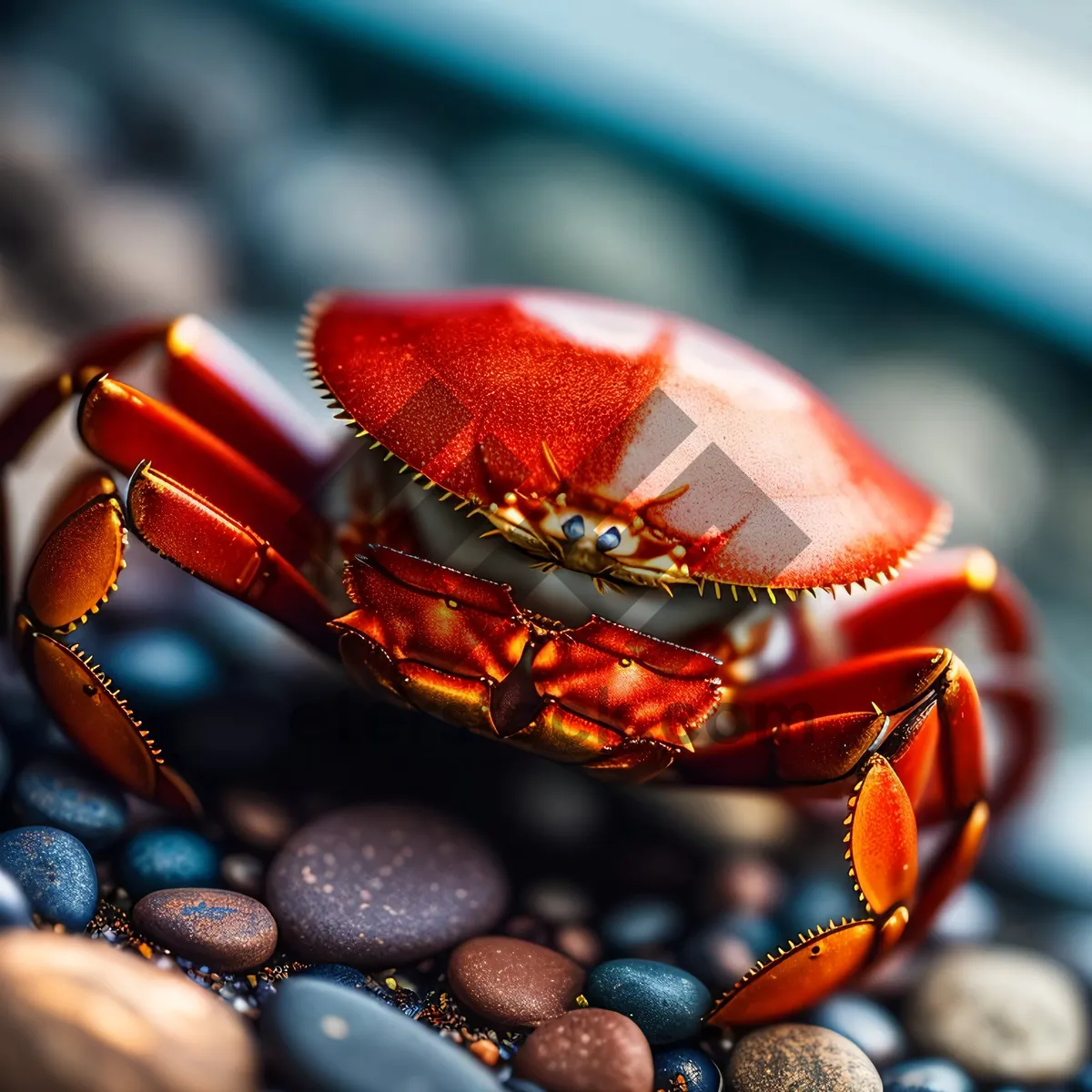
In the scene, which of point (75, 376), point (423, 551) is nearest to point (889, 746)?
point (423, 551)

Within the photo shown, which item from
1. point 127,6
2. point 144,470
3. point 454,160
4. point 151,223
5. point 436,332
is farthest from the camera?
point 454,160

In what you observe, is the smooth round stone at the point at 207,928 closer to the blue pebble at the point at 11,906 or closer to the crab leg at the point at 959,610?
the blue pebble at the point at 11,906

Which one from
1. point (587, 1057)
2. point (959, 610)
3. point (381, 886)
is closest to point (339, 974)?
point (381, 886)

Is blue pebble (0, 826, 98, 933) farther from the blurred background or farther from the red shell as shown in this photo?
the blurred background

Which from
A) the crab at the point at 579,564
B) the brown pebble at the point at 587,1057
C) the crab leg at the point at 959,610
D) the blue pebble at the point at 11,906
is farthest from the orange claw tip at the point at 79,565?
the crab leg at the point at 959,610

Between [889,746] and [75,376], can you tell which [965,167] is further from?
[75,376]
